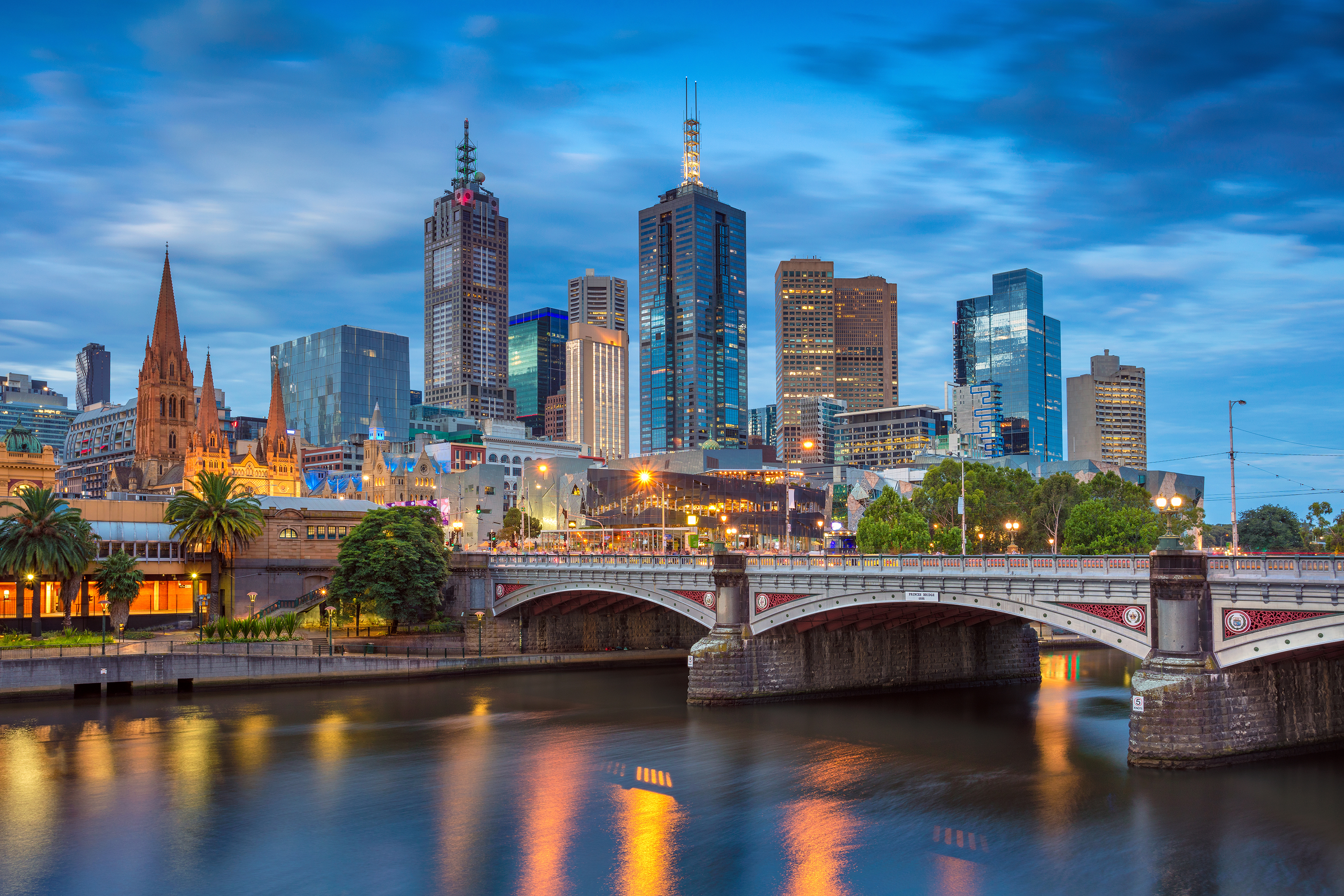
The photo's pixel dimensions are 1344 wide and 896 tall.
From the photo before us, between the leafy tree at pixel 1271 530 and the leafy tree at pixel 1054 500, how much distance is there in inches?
1267

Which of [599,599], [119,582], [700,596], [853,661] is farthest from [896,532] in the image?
[119,582]

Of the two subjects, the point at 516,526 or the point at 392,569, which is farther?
the point at 516,526

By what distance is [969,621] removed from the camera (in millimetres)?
67438

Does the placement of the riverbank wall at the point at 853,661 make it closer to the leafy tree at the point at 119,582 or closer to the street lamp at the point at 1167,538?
the street lamp at the point at 1167,538

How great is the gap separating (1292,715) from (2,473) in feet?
399

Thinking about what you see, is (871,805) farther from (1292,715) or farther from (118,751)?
(118,751)

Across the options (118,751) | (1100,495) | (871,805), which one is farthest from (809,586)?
(1100,495)

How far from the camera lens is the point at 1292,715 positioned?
45406 mm

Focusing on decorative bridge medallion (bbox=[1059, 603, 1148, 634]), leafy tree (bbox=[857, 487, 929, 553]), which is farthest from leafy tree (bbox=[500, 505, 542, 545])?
decorative bridge medallion (bbox=[1059, 603, 1148, 634])

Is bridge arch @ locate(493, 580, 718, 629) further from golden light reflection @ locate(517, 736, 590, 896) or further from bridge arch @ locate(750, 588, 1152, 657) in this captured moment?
golden light reflection @ locate(517, 736, 590, 896)

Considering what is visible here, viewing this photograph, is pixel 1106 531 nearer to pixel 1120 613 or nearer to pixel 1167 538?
pixel 1167 538

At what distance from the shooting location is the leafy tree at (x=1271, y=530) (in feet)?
481

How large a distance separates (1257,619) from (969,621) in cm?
2631

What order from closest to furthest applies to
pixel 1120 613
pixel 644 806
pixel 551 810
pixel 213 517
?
pixel 551 810
pixel 644 806
pixel 1120 613
pixel 213 517
